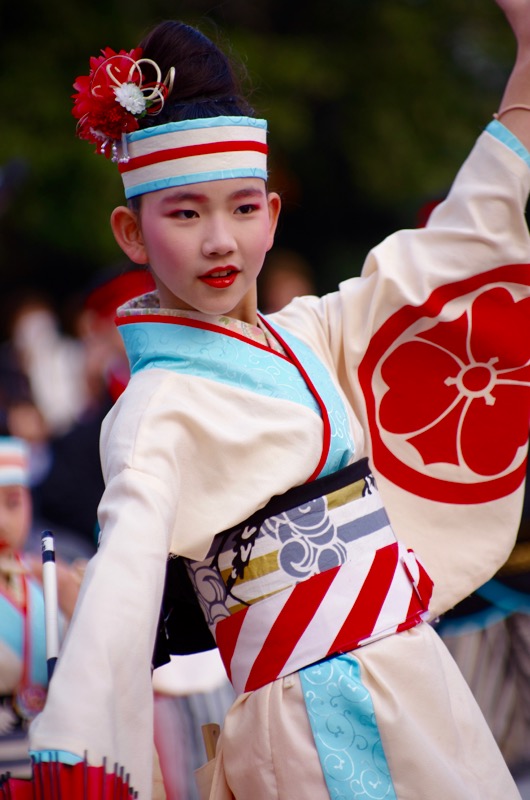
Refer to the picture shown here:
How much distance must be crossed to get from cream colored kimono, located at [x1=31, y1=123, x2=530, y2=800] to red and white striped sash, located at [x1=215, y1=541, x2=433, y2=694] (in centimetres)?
4

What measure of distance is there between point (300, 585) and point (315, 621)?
0.23 ft

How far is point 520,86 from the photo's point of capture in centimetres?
240

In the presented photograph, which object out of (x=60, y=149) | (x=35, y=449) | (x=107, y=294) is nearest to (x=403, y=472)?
(x=107, y=294)

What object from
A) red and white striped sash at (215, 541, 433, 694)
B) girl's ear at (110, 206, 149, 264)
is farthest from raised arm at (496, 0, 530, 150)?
red and white striped sash at (215, 541, 433, 694)

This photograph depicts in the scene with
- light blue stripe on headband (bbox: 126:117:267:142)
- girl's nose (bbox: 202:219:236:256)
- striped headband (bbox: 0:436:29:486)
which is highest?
striped headband (bbox: 0:436:29:486)

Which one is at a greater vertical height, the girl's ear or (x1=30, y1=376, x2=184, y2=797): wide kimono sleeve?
the girl's ear

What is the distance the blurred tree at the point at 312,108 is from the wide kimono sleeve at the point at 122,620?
7452mm

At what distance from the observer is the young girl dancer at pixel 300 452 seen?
2066mm

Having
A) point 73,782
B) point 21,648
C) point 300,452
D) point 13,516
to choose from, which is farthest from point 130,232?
point 13,516

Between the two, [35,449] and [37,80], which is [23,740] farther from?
[37,80]

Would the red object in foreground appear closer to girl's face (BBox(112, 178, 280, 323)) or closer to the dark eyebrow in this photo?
girl's face (BBox(112, 178, 280, 323))

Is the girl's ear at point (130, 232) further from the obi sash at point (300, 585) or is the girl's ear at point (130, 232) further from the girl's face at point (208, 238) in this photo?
the obi sash at point (300, 585)

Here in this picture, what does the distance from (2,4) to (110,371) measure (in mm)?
5226

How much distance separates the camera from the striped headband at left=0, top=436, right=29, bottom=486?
3.76 meters
